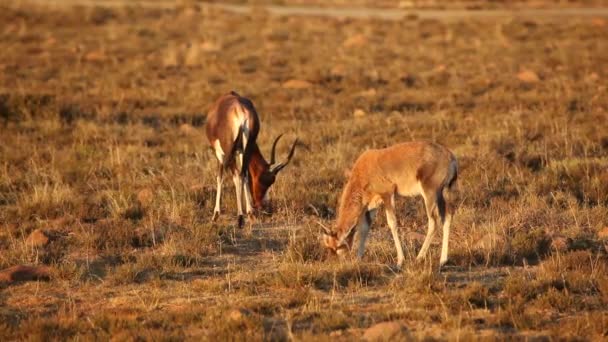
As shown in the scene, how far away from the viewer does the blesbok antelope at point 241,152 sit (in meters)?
11.3

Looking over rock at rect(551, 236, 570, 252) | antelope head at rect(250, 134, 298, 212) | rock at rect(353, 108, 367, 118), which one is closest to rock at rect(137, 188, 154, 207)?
antelope head at rect(250, 134, 298, 212)

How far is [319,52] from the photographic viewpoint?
28.9m

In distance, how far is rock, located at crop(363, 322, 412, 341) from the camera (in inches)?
264

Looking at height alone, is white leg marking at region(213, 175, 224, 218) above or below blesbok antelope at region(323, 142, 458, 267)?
below

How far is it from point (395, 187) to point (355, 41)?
22697mm

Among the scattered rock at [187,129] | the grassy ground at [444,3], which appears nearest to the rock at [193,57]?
the scattered rock at [187,129]

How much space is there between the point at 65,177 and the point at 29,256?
3875 mm

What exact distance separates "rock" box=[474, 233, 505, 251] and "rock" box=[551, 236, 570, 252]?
0.52m

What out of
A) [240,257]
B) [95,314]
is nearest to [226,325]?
[95,314]

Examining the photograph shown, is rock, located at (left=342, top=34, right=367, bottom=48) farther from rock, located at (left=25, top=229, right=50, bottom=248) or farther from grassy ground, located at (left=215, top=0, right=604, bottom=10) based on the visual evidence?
grassy ground, located at (left=215, top=0, right=604, bottom=10)

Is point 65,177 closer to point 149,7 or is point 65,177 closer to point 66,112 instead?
point 66,112

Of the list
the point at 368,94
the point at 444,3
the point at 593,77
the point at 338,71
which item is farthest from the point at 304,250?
the point at 444,3

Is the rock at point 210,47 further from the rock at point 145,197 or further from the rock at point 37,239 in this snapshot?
the rock at point 37,239

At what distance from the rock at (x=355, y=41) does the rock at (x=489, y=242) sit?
21567 mm
